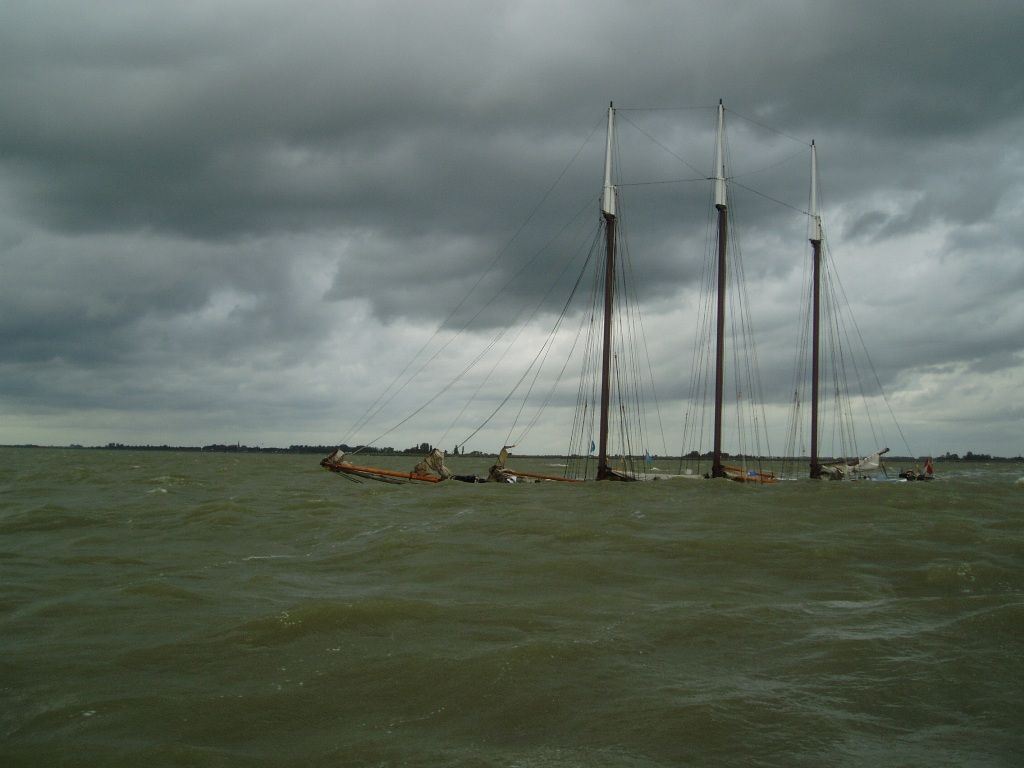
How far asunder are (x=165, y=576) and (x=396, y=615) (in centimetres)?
542

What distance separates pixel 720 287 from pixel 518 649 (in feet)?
171

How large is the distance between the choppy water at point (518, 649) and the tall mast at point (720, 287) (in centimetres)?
3619

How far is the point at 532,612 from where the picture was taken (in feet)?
34.3

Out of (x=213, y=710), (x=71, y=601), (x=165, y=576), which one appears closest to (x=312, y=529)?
(x=165, y=576)

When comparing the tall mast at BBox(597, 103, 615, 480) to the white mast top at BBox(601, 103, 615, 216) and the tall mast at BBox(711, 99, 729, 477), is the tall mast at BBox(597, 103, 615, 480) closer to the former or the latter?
the white mast top at BBox(601, 103, 615, 216)

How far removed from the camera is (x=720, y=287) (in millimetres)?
57062

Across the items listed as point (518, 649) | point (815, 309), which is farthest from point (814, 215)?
point (518, 649)

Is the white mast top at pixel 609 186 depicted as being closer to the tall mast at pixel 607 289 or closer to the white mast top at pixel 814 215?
the tall mast at pixel 607 289

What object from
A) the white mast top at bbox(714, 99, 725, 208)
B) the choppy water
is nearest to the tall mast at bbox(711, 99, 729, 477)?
the white mast top at bbox(714, 99, 725, 208)

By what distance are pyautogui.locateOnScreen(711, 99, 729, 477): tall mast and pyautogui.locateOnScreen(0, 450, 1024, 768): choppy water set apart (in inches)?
1425

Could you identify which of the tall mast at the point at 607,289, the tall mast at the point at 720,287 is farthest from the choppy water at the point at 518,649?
the tall mast at the point at 720,287

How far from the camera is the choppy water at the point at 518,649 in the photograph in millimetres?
6238

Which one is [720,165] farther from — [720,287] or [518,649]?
[518,649]

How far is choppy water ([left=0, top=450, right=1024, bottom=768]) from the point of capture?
624 cm
